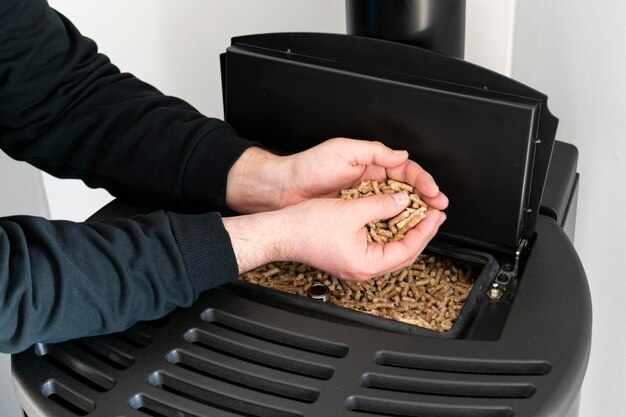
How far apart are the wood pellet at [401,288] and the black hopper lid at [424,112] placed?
0.05 meters

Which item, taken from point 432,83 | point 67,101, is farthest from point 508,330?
point 67,101

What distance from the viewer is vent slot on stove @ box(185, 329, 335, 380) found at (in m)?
0.88

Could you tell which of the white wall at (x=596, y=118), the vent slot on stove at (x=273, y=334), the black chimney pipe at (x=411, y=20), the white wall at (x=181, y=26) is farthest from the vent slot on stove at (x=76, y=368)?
the white wall at (x=181, y=26)

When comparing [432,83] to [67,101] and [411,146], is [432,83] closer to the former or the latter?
[411,146]

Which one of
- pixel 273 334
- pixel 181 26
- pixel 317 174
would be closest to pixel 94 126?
pixel 317 174

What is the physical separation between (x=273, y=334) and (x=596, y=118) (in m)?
0.58

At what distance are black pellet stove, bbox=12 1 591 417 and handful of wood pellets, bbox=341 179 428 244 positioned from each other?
0.13 feet

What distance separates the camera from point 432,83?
1.00m

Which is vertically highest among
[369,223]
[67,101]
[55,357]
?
[67,101]

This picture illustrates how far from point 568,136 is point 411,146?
0.35 m

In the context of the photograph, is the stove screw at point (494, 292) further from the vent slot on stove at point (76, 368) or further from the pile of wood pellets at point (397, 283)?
the vent slot on stove at point (76, 368)

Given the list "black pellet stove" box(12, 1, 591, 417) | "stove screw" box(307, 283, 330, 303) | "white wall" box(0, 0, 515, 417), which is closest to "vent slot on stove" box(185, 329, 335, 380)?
"black pellet stove" box(12, 1, 591, 417)

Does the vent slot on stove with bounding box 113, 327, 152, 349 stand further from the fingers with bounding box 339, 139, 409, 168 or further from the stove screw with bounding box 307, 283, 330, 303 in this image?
the fingers with bounding box 339, 139, 409, 168

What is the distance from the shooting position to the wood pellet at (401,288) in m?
0.97
